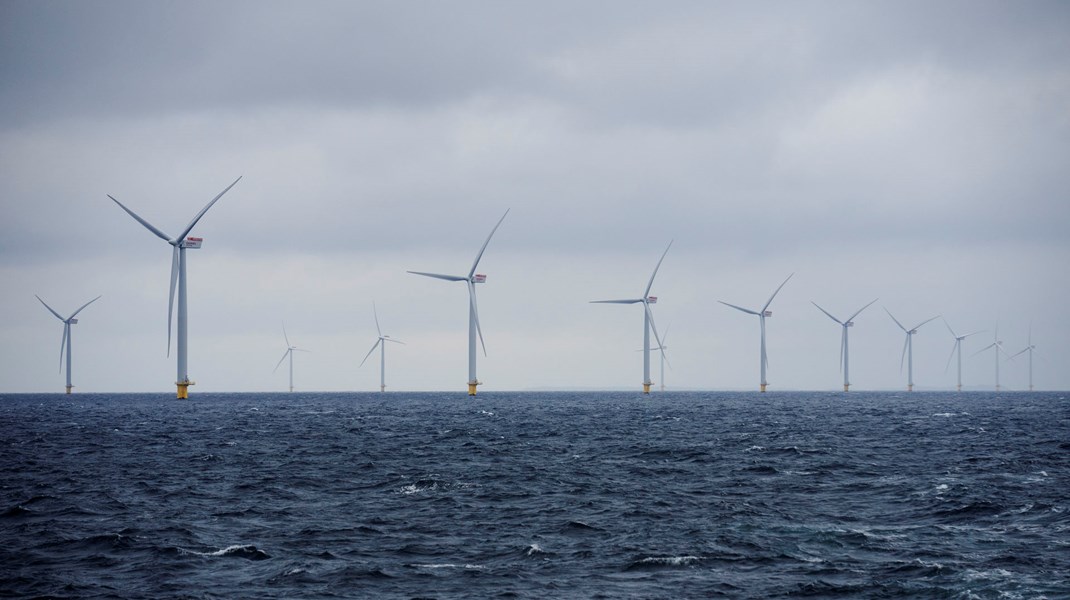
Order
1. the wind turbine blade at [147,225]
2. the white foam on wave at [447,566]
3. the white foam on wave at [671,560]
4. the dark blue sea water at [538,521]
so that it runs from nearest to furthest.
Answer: the dark blue sea water at [538,521] < the white foam on wave at [447,566] < the white foam on wave at [671,560] < the wind turbine blade at [147,225]

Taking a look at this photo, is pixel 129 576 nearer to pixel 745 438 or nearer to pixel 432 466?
pixel 432 466

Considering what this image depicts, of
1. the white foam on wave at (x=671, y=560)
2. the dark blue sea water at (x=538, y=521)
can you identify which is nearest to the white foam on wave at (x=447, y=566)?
the dark blue sea water at (x=538, y=521)

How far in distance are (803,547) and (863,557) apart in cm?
267

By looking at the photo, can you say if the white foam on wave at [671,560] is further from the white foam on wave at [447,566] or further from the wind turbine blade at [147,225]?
the wind turbine blade at [147,225]

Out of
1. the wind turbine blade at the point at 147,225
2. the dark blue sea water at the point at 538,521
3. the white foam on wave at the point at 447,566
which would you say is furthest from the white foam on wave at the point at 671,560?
the wind turbine blade at the point at 147,225

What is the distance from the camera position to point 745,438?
3900 inches

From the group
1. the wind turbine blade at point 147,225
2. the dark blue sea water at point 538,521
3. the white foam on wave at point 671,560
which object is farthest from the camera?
the wind turbine blade at point 147,225

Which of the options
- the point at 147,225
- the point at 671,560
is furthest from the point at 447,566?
the point at 147,225

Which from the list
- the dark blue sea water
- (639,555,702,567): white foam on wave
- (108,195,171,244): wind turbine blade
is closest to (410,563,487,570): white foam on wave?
the dark blue sea water

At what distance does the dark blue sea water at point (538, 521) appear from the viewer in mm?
34750

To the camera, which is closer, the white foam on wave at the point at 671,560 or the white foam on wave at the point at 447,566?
the white foam on wave at the point at 447,566

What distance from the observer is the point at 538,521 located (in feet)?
154

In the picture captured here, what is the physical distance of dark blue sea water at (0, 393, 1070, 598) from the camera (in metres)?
34.8

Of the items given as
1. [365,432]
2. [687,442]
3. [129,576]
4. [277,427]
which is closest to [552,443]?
[687,442]
